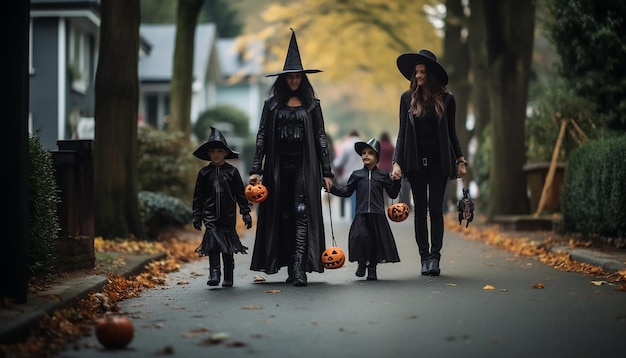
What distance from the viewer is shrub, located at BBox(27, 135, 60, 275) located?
989 centimetres

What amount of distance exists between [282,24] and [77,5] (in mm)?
9542

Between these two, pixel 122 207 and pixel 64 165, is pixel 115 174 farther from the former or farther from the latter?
pixel 64 165

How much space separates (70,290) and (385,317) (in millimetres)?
2750

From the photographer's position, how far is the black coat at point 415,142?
38.9ft

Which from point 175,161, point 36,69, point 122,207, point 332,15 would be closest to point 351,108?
point 332,15

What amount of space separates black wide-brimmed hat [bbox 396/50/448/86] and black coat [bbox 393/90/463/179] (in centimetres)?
25

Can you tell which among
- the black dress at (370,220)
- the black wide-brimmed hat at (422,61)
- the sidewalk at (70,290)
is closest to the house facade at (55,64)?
the sidewalk at (70,290)

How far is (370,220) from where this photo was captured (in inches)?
461

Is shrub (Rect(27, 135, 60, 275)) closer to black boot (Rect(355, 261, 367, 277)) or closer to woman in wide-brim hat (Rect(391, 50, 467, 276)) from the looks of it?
black boot (Rect(355, 261, 367, 277))

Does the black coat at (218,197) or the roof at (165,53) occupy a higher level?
the roof at (165,53)

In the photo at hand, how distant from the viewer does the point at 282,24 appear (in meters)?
40.1

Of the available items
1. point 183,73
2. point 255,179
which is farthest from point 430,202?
point 183,73

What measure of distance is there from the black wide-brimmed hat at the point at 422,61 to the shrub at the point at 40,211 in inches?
151

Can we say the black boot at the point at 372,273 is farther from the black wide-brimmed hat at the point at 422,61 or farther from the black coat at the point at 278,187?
the black wide-brimmed hat at the point at 422,61
